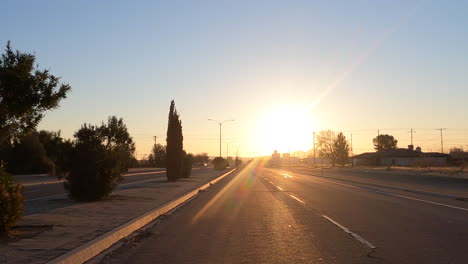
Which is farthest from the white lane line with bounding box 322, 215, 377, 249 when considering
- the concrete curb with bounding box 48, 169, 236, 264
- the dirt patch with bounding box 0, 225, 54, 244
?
the dirt patch with bounding box 0, 225, 54, 244

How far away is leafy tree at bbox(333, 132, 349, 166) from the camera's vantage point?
116 metres

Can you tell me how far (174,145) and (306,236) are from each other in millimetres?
27442

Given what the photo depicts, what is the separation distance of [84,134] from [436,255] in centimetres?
1499

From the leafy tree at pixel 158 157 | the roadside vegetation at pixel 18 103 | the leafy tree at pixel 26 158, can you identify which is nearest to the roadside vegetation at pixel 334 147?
the leafy tree at pixel 158 157

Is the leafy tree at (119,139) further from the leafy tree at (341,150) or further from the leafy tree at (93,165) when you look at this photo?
the leafy tree at (341,150)

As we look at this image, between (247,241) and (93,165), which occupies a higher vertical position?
(93,165)

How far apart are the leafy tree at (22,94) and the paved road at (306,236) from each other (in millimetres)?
4375

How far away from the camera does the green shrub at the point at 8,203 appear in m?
10.9

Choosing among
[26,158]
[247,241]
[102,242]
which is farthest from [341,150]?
[102,242]

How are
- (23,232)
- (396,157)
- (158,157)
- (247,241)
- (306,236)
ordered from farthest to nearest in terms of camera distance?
(158,157) < (396,157) < (306,236) < (23,232) < (247,241)

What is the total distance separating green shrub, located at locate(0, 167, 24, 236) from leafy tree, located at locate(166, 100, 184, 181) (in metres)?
26.8

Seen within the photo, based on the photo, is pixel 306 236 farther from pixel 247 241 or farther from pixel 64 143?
pixel 64 143

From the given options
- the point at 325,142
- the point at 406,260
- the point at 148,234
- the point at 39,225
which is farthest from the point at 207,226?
the point at 325,142

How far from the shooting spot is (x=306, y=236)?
11.9 m
